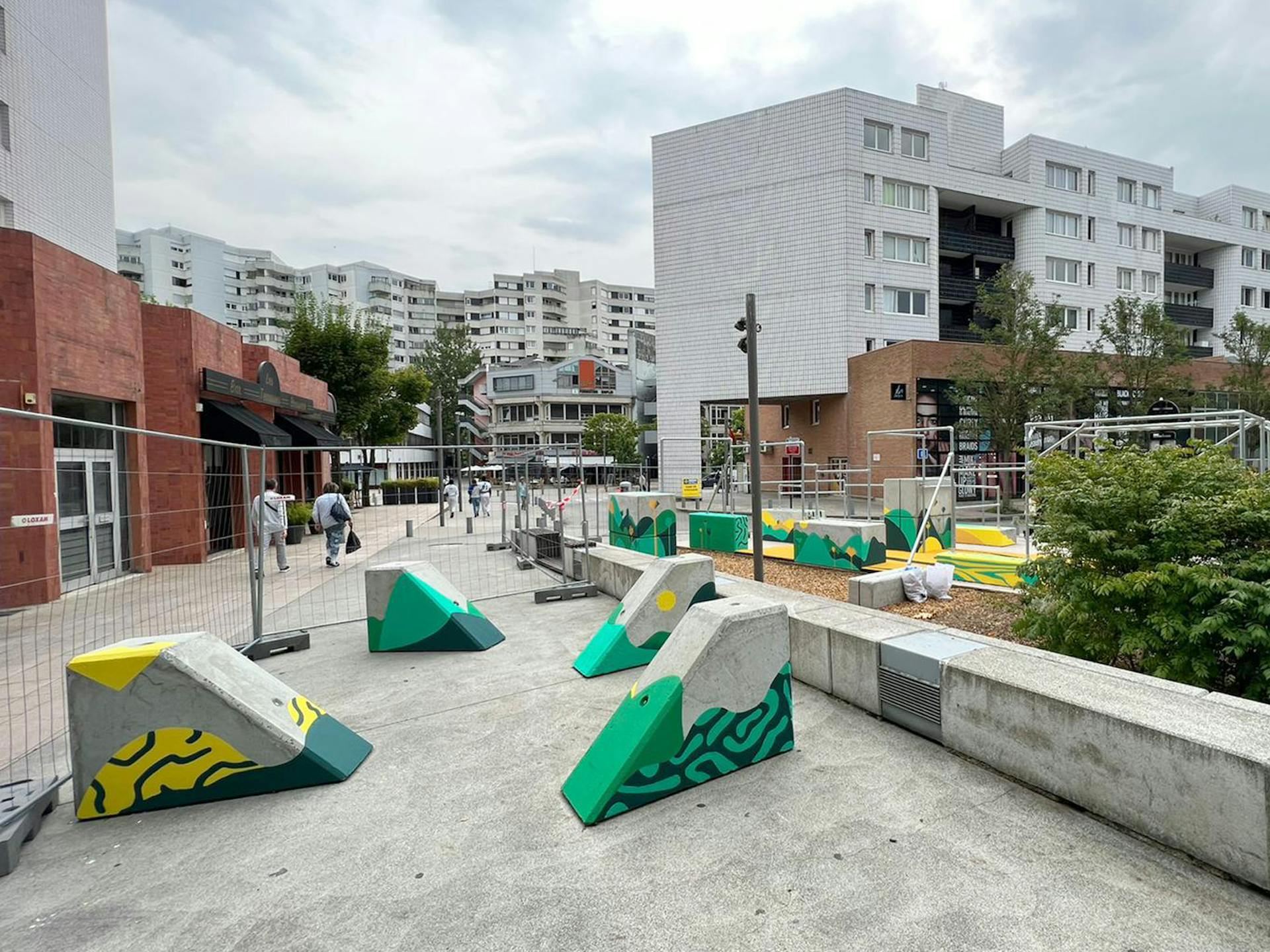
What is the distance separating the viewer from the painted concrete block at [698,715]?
3.40m

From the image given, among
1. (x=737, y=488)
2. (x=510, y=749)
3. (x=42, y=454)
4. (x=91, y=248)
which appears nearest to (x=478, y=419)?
(x=737, y=488)

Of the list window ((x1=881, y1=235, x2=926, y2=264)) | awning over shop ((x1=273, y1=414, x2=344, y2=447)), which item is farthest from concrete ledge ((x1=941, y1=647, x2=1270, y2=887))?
window ((x1=881, y1=235, x2=926, y2=264))

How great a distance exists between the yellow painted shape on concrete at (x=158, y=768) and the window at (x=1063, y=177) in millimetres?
45783

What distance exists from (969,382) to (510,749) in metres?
23.5

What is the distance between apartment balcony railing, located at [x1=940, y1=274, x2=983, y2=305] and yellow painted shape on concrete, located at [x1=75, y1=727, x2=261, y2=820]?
38921mm

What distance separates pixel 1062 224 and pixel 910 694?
143 ft

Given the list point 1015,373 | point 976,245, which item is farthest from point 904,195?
point 1015,373

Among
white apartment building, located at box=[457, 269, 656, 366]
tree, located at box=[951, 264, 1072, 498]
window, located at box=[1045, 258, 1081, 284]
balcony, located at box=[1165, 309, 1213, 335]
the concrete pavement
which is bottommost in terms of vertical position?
the concrete pavement

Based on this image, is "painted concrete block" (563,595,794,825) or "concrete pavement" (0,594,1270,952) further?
"painted concrete block" (563,595,794,825)

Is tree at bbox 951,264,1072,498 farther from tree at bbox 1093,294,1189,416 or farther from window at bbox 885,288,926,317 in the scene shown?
window at bbox 885,288,926,317

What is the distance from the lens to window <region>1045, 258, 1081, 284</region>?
120ft

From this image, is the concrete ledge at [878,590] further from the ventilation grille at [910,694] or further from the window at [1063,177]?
the window at [1063,177]

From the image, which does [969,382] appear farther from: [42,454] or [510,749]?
[42,454]

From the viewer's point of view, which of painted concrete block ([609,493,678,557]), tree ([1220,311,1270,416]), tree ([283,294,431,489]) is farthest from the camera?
tree ([283,294,431,489])
